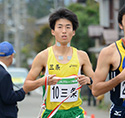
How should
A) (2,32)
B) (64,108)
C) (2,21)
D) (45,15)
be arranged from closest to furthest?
(64,108) < (2,21) < (2,32) < (45,15)

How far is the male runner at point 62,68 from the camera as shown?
5.58 meters

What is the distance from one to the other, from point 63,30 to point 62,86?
751 millimetres

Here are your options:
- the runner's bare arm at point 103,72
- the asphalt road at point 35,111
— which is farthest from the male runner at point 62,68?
the asphalt road at point 35,111

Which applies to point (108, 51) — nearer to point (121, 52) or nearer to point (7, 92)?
point (121, 52)

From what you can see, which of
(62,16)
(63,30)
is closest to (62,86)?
(63,30)

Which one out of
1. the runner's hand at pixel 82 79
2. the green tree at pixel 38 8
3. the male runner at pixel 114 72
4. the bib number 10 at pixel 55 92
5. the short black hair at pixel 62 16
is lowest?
the green tree at pixel 38 8

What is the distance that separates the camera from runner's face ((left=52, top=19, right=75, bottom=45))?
19.1 ft

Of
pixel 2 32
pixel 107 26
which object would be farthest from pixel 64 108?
pixel 2 32

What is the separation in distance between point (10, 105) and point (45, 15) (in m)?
102

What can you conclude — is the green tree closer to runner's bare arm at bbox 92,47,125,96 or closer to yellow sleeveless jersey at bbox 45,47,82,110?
yellow sleeveless jersey at bbox 45,47,82,110

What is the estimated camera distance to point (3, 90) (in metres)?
4.78

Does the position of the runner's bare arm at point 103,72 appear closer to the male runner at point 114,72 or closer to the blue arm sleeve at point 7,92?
the male runner at point 114,72

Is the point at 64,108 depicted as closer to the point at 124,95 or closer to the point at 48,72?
the point at 48,72

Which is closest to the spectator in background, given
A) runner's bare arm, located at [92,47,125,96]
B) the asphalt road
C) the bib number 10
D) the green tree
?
the bib number 10
